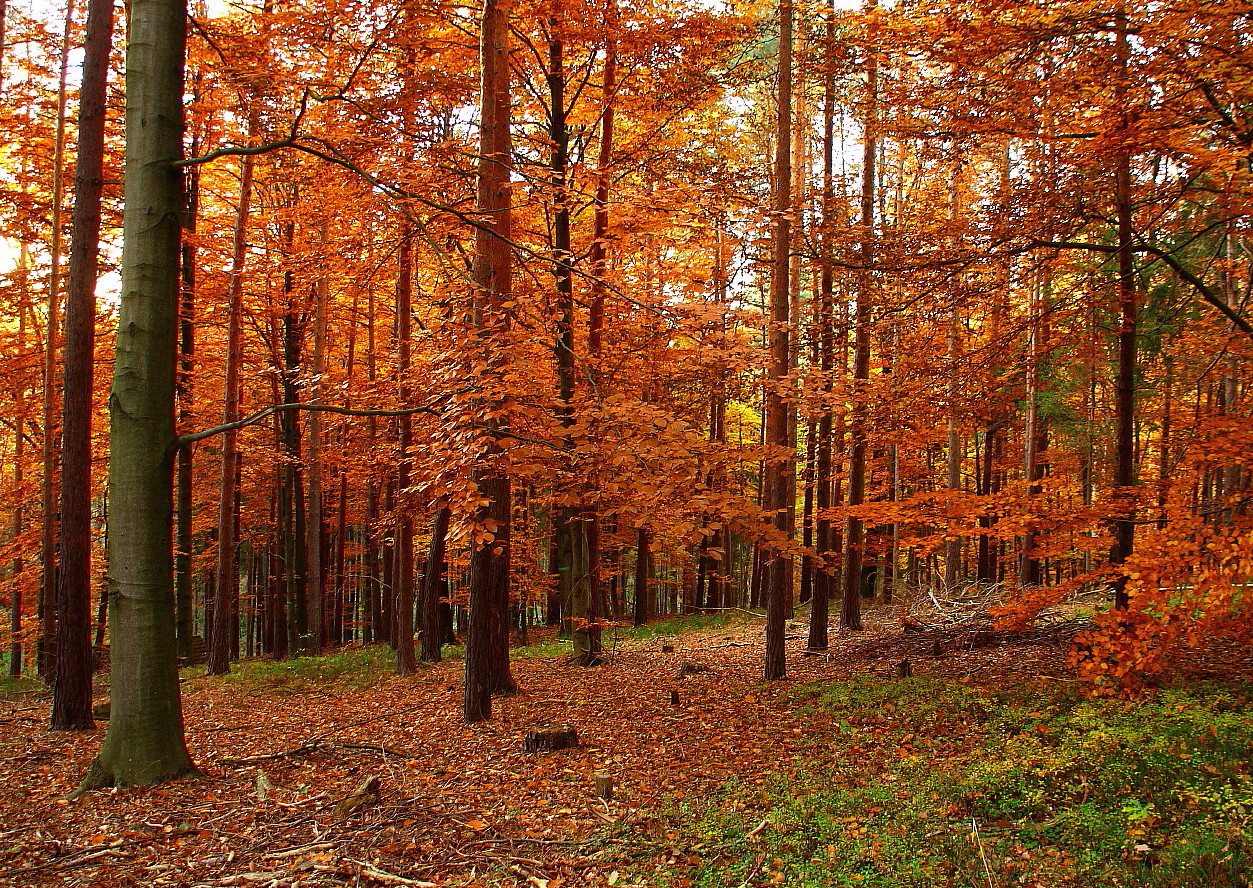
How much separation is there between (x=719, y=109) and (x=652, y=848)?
16.3 m

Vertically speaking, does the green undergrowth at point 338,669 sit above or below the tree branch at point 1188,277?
below

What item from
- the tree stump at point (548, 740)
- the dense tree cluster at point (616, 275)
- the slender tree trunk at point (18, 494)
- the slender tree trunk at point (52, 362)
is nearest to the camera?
the dense tree cluster at point (616, 275)

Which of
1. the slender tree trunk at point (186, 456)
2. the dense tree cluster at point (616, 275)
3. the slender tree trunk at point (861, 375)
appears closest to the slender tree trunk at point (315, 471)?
the dense tree cluster at point (616, 275)

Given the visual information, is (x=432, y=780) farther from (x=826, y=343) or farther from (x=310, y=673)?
(x=310, y=673)

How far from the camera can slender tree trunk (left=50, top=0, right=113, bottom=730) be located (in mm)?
7461

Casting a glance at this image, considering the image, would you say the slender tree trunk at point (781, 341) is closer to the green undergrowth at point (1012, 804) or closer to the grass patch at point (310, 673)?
the green undergrowth at point (1012, 804)

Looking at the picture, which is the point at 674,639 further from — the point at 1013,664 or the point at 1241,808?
the point at 1241,808

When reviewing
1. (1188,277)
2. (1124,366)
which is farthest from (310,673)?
(1188,277)

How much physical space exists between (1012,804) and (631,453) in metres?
3.46

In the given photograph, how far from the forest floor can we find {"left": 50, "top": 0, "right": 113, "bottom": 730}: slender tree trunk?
1.98 ft

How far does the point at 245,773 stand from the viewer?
18.9 ft

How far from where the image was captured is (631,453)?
545 cm

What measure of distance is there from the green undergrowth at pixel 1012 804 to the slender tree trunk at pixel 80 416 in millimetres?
6609

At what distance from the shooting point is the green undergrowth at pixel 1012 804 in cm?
400
